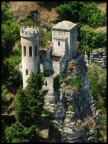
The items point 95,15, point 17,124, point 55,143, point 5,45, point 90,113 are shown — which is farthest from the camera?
point 95,15

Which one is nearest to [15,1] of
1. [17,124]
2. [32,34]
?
[32,34]

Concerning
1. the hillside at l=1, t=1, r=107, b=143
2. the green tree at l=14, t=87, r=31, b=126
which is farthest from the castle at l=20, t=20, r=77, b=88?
the green tree at l=14, t=87, r=31, b=126

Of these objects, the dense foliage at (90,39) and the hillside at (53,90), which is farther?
the dense foliage at (90,39)

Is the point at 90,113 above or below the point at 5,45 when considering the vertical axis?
below

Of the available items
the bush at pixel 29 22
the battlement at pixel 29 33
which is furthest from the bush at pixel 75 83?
the bush at pixel 29 22

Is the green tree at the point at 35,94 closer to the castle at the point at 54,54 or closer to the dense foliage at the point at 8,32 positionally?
the castle at the point at 54,54

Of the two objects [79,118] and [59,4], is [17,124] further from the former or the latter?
[59,4]

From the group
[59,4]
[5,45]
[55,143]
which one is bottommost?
[55,143]

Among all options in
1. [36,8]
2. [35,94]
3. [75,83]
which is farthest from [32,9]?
[35,94]

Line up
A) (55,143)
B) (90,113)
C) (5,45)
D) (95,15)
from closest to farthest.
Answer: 1. (55,143)
2. (90,113)
3. (5,45)
4. (95,15)
